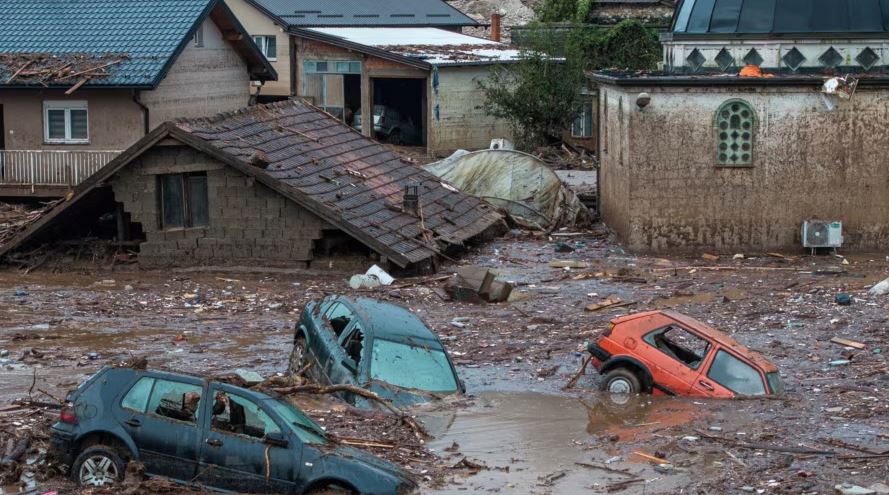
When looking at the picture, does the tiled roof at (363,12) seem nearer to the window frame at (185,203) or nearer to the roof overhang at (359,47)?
the roof overhang at (359,47)

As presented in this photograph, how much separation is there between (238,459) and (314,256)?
13967mm

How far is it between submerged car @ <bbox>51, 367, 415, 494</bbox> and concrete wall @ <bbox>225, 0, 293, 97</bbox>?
35.9m

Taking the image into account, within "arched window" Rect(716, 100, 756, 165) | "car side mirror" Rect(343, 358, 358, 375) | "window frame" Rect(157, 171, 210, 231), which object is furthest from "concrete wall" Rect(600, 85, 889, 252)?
"car side mirror" Rect(343, 358, 358, 375)

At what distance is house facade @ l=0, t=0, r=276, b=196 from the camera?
32781 mm

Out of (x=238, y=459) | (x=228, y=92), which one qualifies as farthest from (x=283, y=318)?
(x=228, y=92)

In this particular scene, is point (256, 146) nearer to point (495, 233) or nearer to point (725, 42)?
point (495, 233)

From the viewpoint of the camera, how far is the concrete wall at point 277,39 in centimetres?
4750

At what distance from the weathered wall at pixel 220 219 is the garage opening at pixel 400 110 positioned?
66.5 feet

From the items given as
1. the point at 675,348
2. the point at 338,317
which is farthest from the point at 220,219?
the point at 675,348

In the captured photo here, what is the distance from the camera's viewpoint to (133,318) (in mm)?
21891

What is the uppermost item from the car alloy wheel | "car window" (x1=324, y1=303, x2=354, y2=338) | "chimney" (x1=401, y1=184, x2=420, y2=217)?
"chimney" (x1=401, y1=184, x2=420, y2=217)

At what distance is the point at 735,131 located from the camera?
2803 centimetres

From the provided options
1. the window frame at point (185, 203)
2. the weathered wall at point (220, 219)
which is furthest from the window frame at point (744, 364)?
the window frame at point (185, 203)

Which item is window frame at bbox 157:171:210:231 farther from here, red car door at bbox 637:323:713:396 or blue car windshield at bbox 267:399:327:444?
blue car windshield at bbox 267:399:327:444
